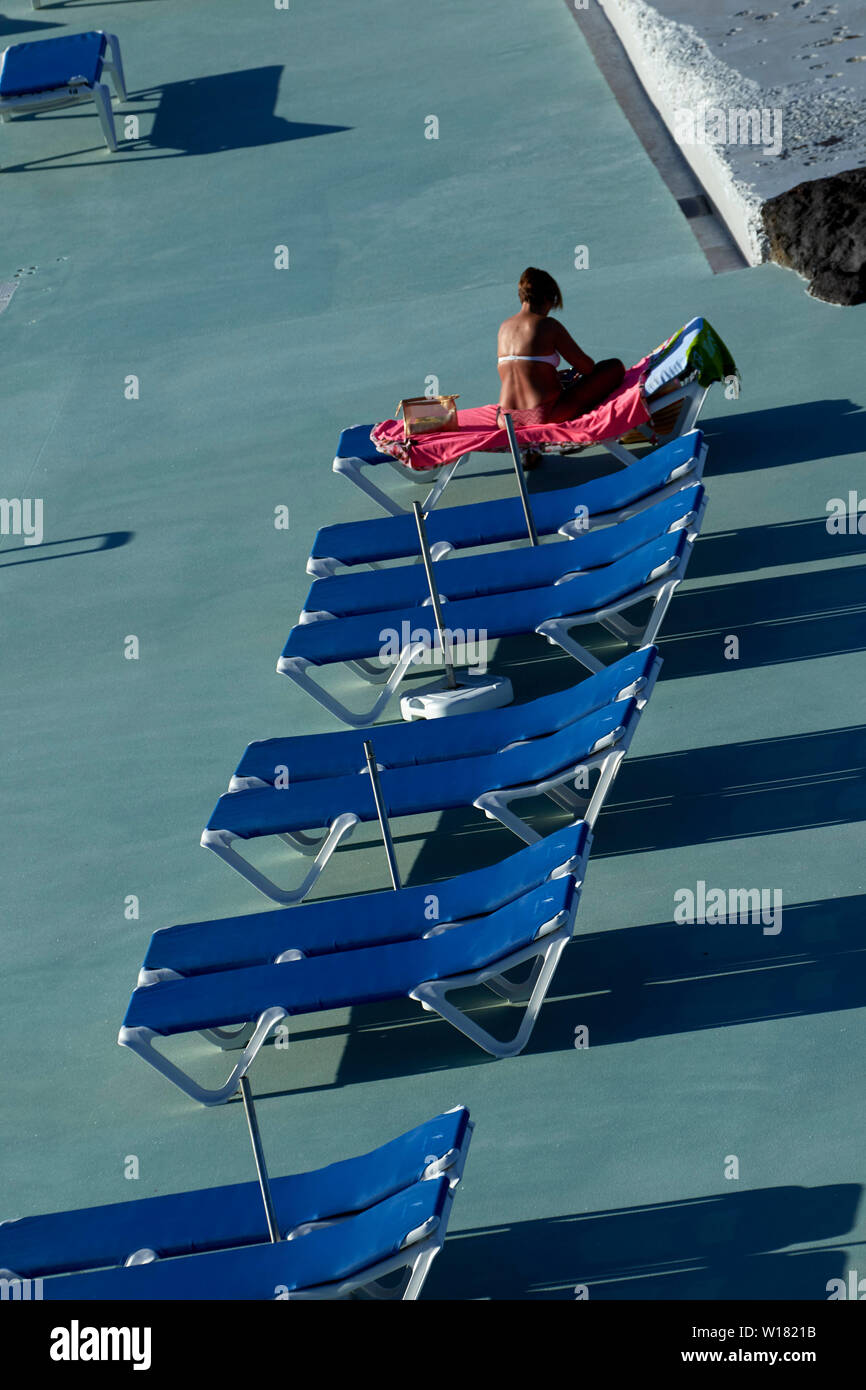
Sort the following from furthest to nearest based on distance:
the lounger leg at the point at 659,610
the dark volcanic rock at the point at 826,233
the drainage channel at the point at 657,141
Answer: the drainage channel at the point at 657,141, the dark volcanic rock at the point at 826,233, the lounger leg at the point at 659,610

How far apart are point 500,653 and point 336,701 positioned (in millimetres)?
845

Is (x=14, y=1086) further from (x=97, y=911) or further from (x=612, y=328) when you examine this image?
(x=612, y=328)

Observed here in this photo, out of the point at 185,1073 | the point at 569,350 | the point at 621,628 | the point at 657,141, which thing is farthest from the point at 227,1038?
the point at 657,141

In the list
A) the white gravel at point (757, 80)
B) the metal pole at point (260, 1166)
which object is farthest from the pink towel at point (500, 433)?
the metal pole at point (260, 1166)

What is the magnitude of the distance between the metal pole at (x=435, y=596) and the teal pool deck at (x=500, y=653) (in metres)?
0.36

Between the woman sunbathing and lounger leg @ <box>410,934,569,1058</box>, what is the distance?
369 cm

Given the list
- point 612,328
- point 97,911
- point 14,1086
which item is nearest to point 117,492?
point 612,328

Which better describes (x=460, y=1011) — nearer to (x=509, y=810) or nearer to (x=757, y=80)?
(x=509, y=810)

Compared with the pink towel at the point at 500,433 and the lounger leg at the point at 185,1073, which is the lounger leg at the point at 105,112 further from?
the lounger leg at the point at 185,1073

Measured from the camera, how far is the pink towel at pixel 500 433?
27.3 ft

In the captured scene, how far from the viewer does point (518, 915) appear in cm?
562

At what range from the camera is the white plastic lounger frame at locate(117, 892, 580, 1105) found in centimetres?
550

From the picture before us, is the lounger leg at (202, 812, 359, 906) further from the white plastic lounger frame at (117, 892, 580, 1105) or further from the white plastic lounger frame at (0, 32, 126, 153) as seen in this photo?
the white plastic lounger frame at (0, 32, 126, 153)

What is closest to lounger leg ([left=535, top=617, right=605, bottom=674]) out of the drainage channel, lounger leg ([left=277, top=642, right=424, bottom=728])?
lounger leg ([left=277, top=642, right=424, bottom=728])
